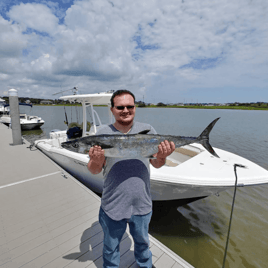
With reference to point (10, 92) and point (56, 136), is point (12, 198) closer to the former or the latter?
point (56, 136)

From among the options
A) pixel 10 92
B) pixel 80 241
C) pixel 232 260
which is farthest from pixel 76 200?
pixel 10 92

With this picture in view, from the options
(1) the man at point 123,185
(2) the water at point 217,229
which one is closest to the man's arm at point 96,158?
(1) the man at point 123,185

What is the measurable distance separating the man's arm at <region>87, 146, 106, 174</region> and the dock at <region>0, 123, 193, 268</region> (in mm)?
1919

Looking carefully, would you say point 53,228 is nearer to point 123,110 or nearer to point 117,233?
point 117,233

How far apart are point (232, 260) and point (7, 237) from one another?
5270 millimetres

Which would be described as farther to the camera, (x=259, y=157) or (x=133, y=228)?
(x=259, y=157)

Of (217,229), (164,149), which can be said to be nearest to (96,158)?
(164,149)

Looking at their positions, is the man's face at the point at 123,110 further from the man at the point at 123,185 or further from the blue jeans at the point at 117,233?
the blue jeans at the point at 117,233

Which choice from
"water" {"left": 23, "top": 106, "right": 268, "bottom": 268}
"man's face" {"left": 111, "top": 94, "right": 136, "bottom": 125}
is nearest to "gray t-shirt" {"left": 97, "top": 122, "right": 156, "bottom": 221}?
"man's face" {"left": 111, "top": 94, "right": 136, "bottom": 125}

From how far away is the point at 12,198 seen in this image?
4.36 metres

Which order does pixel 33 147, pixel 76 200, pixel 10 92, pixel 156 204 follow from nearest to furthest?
pixel 76 200 < pixel 156 204 < pixel 10 92 < pixel 33 147

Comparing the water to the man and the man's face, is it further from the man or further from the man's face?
the man's face

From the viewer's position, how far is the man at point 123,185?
5.79 ft

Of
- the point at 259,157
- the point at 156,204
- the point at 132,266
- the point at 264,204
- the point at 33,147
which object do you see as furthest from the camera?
the point at 259,157
